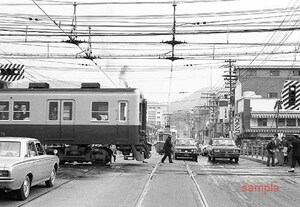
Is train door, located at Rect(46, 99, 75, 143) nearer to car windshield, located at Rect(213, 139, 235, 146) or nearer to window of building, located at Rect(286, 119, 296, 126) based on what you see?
car windshield, located at Rect(213, 139, 235, 146)

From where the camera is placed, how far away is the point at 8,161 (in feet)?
34.4

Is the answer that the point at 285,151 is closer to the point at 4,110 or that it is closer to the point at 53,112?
the point at 53,112

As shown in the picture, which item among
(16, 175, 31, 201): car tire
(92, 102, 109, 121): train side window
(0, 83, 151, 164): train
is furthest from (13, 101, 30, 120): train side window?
(16, 175, 31, 201): car tire

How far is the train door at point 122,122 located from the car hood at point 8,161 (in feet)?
35.9

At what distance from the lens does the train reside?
71.3 feet

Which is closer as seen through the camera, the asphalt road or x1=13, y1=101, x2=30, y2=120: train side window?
the asphalt road

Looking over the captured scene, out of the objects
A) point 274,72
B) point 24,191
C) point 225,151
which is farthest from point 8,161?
point 274,72

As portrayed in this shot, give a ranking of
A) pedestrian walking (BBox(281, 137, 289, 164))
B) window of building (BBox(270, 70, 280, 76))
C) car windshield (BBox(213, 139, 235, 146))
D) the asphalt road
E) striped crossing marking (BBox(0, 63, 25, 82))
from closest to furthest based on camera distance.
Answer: the asphalt road, striped crossing marking (BBox(0, 63, 25, 82)), pedestrian walking (BBox(281, 137, 289, 164)), car windshield (BBox(213, 139, 235, 146)), window of building (BBox(270, 70, 280, 76))

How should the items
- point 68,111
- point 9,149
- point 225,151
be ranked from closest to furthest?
1. point 9,149
2. point 68,111
3. point 225,151

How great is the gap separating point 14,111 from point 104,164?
497cm

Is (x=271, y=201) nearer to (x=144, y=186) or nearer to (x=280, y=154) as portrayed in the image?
(x=144, y=186)

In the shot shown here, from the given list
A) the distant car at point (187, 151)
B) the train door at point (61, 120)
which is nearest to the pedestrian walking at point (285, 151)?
the distant car at point (187, 151)

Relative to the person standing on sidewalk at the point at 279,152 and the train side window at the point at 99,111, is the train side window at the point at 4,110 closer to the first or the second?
the train side window at the point at 99,111

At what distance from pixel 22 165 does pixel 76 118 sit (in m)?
11.2
